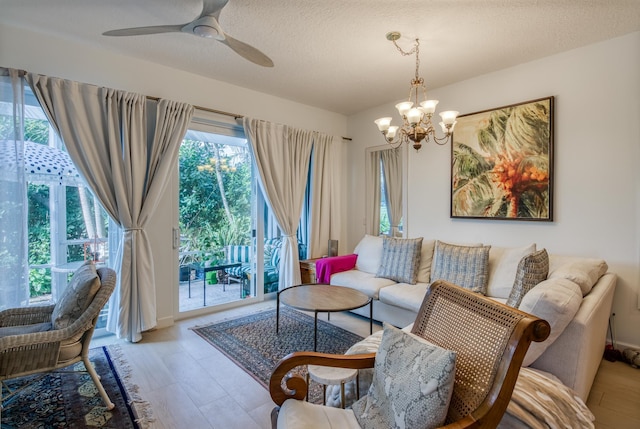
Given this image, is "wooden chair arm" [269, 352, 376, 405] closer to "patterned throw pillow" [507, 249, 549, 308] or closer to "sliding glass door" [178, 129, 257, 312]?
"patterned throw pillow" [507, 249, 549, 308]

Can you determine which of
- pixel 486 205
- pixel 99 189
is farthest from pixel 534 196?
pixel 99 189

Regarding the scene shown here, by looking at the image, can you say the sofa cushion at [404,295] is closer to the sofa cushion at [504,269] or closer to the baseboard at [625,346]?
the sofa cushion at [504,269]

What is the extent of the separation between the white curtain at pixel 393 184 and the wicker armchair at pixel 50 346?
342 cm

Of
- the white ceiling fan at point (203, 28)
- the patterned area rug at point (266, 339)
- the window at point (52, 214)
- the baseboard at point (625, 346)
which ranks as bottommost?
the patterned area rug at point (266, 339)

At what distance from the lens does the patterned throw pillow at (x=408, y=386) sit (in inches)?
42.9

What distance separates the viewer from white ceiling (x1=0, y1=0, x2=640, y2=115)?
7.73ft

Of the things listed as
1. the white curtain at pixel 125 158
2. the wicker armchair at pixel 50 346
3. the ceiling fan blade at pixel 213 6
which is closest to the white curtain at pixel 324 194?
the white curtain at pixel 125 158

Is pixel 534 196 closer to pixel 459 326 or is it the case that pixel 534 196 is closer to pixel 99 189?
pixel 459 326

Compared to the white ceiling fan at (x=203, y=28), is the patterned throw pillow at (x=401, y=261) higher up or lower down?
lower down

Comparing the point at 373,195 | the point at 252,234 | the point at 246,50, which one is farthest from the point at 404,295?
the point at 246,50

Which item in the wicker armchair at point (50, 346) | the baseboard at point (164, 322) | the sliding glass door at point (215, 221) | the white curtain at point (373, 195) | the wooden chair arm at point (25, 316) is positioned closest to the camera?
the wicker armchair at point (50, 346)

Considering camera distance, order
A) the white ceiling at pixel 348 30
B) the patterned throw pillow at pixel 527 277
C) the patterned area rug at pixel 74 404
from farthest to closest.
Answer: the white ceiling at pixel 348 30, the patterned throw pillow at pixel 527 277, the patterned area rug at pixel 74 404

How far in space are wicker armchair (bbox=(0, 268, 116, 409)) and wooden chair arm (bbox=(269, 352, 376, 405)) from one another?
1.33 metres

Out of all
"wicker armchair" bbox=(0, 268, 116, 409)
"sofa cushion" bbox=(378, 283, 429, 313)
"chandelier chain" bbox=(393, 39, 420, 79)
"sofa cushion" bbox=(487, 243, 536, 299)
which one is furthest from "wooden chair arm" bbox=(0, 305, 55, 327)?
"sofa cushion" bbox=(487, 243, 536, 299)
